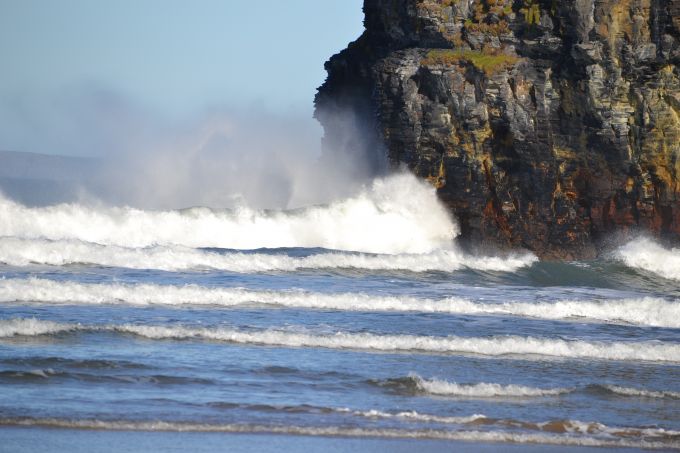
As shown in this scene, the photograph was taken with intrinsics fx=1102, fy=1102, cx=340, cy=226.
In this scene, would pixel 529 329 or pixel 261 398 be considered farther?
pixel 529 329

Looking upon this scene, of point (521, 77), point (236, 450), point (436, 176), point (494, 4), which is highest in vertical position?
point (494, 4)

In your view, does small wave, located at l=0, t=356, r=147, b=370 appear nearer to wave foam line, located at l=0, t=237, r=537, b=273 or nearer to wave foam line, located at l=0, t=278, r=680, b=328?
wave foam line, located at l=0, t=278, r=680, b=328

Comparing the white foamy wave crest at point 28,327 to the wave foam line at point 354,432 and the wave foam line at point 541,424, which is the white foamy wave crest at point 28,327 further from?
the wave foam line at point 541,424

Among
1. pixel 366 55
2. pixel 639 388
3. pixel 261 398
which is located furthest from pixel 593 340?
pixel 366 55

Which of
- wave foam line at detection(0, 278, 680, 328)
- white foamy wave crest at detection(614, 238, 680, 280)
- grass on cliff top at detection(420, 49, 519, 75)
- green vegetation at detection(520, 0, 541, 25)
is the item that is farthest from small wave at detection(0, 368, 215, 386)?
green vegetation at detection(520, 0, 541, 25)

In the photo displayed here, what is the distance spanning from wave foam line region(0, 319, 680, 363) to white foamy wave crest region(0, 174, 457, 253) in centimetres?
1476

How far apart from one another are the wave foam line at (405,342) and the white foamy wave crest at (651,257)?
1361cm

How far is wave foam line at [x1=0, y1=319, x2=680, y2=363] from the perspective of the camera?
14609 millimetres

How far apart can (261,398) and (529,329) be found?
7.20 metres

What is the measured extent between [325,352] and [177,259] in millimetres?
10403

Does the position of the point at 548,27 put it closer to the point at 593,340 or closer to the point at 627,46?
the point at 627,46

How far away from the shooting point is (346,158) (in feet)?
115

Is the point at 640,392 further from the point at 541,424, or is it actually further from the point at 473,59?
the point at 473,59

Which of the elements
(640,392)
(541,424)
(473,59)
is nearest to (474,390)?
(541,424)
